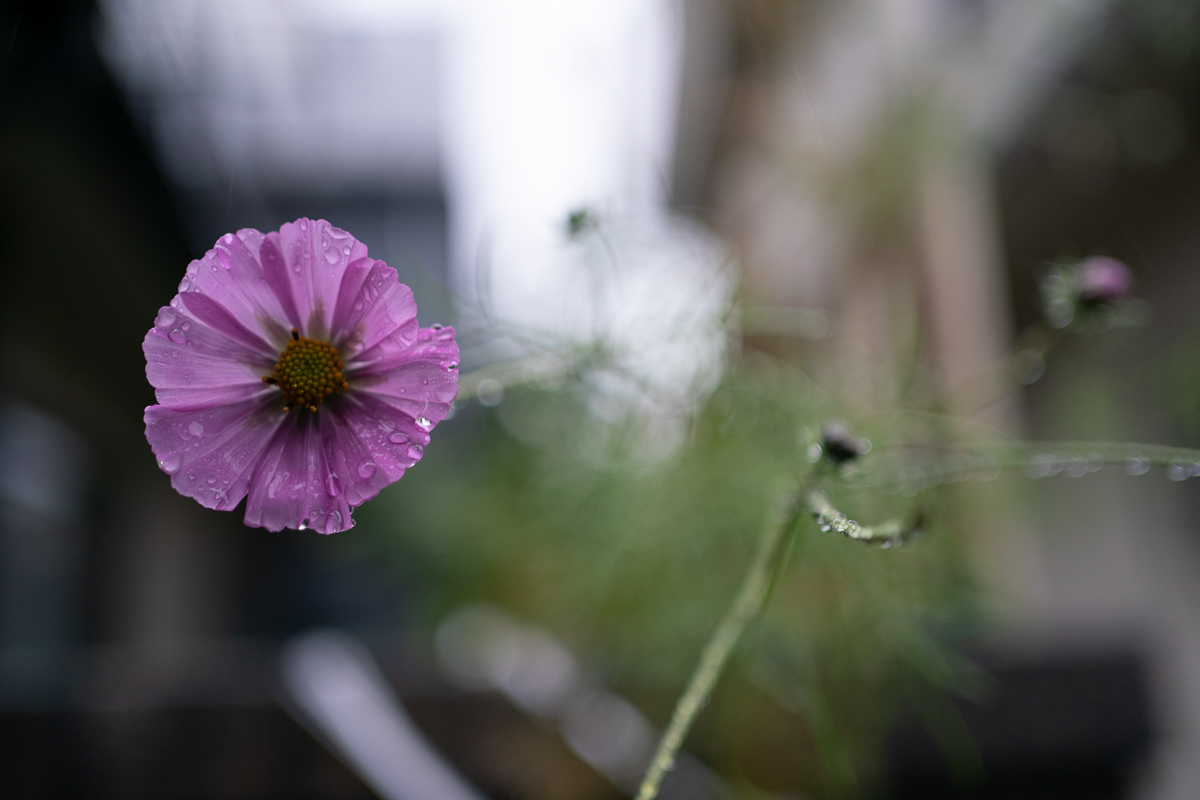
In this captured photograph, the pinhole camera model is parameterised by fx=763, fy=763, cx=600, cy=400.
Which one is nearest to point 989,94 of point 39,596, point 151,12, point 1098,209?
point 1098,209

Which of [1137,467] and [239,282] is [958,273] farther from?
[239,282]

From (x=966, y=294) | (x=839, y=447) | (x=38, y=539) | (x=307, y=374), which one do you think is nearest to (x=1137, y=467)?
(x=839, y=447)

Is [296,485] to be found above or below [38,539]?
above

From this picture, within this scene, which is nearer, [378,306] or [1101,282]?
[378,306]

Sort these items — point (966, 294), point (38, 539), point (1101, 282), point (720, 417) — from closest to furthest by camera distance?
point (1101, 282)
point (720, 417)
point (966, 294)
point (38, 539)

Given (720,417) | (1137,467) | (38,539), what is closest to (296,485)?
(1137,467)

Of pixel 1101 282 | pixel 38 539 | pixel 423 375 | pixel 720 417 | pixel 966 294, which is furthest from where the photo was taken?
pixel 38 539

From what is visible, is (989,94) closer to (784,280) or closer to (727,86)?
(784,280)

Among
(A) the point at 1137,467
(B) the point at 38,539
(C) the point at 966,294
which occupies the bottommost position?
(B) the point at 38,539
